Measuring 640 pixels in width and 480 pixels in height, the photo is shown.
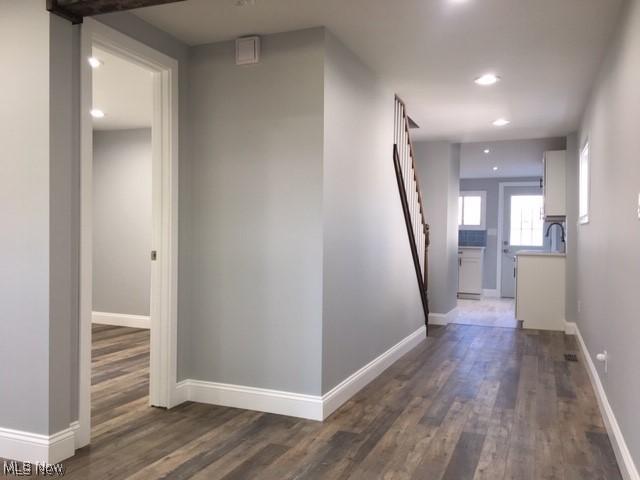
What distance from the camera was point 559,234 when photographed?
9555 mm

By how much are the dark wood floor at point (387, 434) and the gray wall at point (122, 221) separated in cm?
194

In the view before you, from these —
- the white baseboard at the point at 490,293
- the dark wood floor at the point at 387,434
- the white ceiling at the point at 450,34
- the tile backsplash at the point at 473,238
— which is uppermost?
the white ceiling at the point at 450,34

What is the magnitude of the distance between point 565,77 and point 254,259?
2649 mm

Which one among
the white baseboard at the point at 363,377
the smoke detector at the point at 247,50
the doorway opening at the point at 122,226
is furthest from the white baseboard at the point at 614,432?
the doorway opening at the point at 122,226

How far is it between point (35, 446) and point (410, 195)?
3839 millimetres

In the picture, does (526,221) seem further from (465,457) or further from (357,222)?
(465,457)

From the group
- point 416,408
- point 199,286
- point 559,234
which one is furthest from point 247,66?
point 559,234

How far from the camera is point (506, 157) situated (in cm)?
802

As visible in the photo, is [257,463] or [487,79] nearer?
[257,463]

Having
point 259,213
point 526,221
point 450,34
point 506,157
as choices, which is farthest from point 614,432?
point 526,221

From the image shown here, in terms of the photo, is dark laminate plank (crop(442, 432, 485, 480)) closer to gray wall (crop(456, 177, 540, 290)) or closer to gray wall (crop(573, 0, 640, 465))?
gray wall (crop(573, 0, 640, 465))

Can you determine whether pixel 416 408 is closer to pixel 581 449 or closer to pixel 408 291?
pixel 581 449

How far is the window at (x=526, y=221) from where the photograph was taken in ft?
33.7

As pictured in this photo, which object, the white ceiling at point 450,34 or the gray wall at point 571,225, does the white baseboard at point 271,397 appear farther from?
the gray wall at point 571,225
